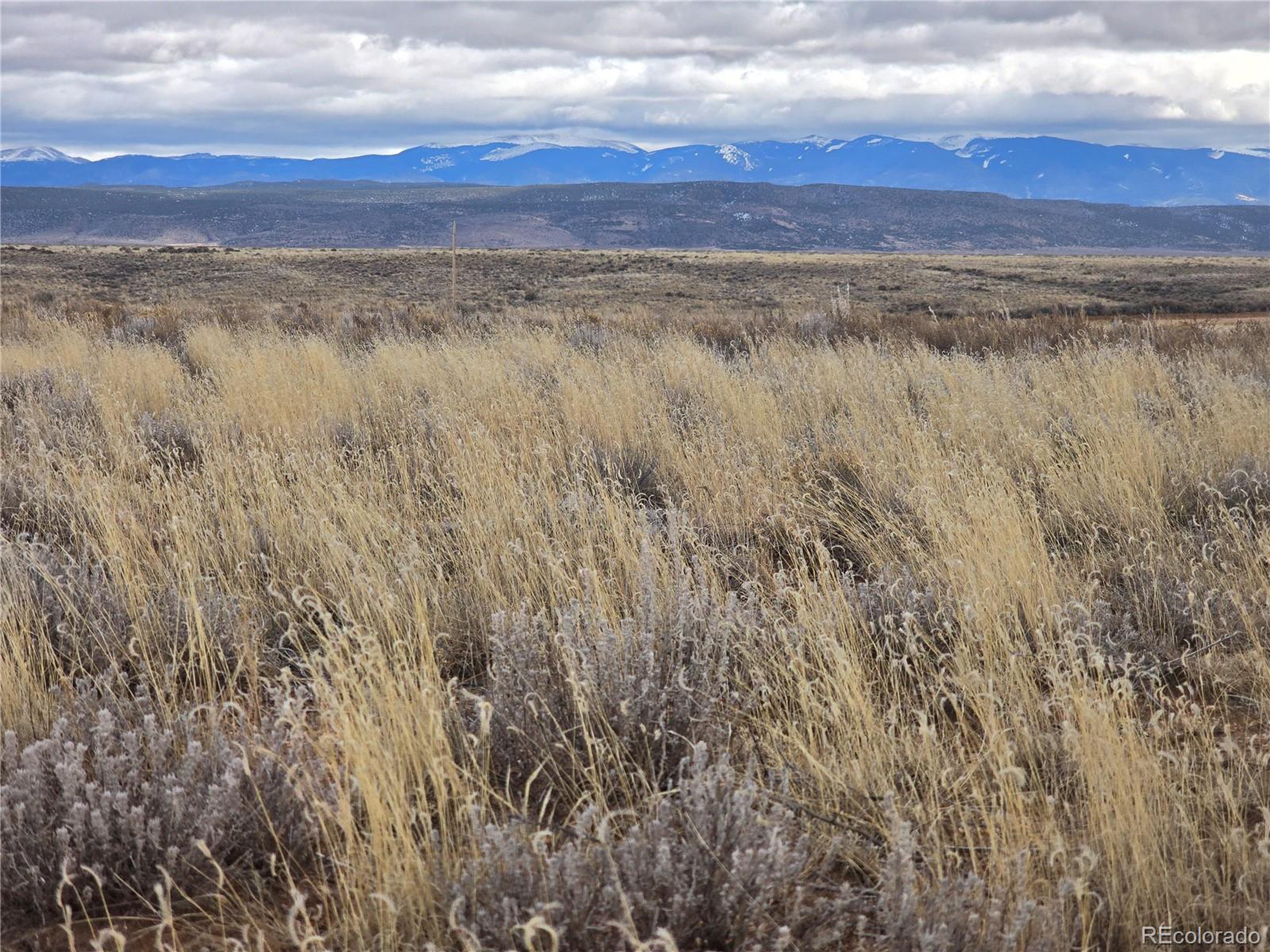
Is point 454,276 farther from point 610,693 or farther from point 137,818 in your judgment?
point 137,818

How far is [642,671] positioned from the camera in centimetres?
296

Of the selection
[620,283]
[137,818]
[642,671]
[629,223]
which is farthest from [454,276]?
[629,223]

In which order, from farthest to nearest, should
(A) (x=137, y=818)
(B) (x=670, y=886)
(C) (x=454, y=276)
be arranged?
1. (C) (x=454, y=276)
2. (A) (x=137, y=818)
3. (B) (x=670, y=886)

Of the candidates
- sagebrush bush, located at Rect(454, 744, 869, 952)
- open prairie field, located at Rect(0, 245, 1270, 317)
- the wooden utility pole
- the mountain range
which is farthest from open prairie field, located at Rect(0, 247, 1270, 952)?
the mountain range

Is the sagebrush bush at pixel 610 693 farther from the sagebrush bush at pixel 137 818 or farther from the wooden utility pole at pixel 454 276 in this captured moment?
the wooden utility pole at pixel 454 276

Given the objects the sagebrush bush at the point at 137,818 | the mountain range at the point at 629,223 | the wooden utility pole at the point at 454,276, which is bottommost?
the sagebrush bush at the point at 137,818

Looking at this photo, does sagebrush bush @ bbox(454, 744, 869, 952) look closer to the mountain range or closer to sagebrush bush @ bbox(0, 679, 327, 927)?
sagebrush bush @ bbox(0, 679, 327, 927)

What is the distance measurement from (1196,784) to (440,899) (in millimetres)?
1810

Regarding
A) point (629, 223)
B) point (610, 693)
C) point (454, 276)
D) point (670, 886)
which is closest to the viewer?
point (670, 886)

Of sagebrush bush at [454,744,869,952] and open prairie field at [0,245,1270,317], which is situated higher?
open prairie field at [0,245,1270,317]

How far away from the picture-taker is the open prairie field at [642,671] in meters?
2.09

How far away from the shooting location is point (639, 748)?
2799 mm

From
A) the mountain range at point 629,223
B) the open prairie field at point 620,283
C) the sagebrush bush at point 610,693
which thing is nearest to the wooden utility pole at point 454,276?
the open prairie field at point 620,283

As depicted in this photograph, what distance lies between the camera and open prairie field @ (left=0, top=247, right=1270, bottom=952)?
82.4 inches
